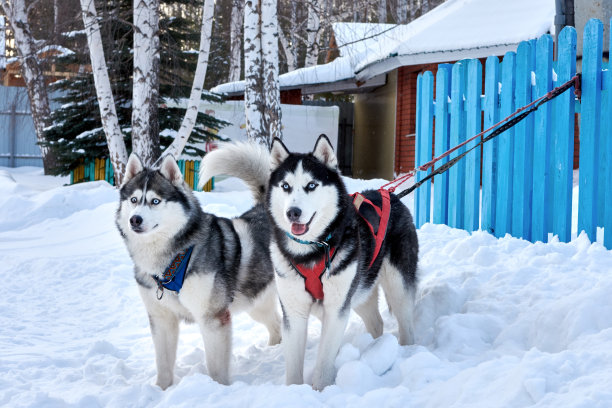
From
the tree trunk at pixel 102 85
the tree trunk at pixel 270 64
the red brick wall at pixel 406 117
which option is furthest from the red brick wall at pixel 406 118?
the tree trunk at pixel 102 85

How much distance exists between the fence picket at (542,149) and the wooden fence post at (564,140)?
71mm

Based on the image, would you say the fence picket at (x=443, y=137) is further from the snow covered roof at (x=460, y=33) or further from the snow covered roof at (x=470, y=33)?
the snow covered roof at (x=470, y=33)

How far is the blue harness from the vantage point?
3295 mm

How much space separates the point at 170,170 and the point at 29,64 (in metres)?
15.4

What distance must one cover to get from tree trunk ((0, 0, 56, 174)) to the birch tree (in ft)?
25.3

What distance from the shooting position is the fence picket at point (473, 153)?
19.2ft

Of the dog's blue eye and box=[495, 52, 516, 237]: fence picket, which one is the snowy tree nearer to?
box=[495, 52, 516, 237]: fence picket

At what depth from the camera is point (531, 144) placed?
5129 mm

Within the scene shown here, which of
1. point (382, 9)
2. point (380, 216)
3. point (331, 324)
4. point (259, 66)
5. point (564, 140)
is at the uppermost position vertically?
point (382, 9)

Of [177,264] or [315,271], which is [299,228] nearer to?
[315,271]

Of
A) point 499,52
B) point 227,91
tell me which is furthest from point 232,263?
Result: point 227,91

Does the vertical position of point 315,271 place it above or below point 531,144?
below

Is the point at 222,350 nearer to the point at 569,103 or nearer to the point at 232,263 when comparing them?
the point at 232,263

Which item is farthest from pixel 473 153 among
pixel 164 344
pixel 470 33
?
pixel 470 33
